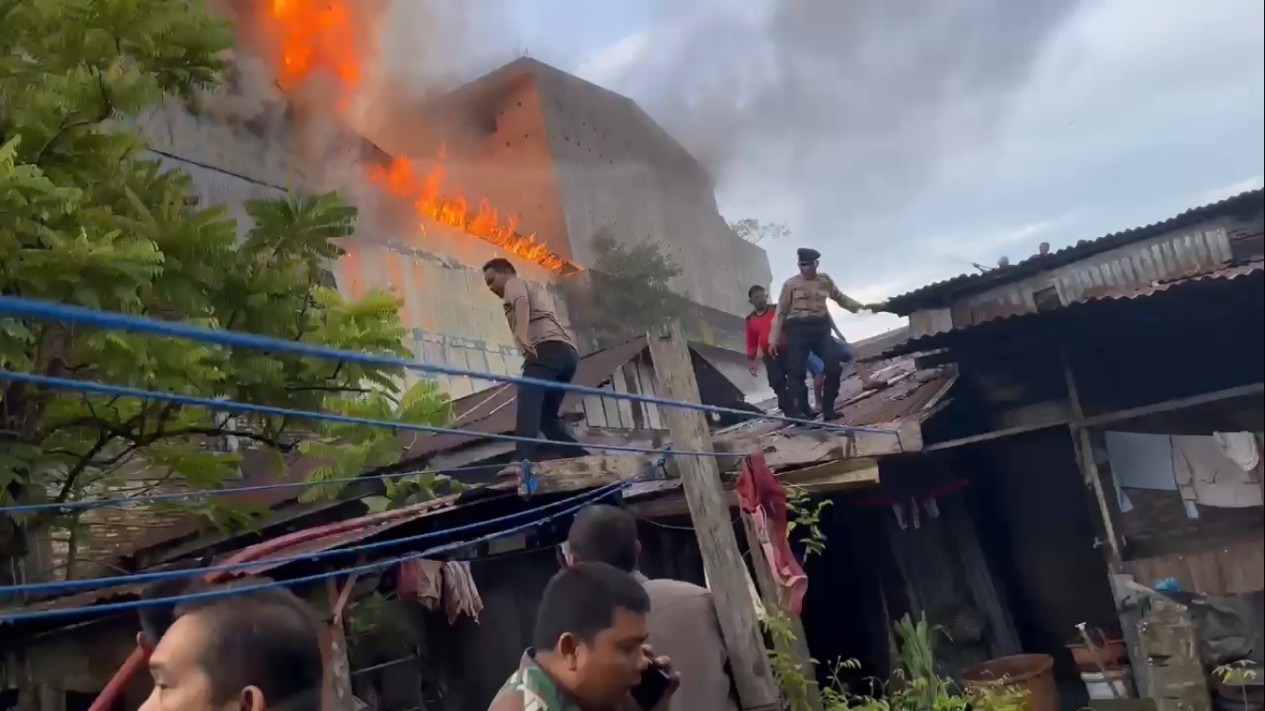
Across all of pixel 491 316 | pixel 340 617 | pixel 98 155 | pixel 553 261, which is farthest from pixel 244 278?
pixel 553 261

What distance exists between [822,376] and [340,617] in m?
6.02

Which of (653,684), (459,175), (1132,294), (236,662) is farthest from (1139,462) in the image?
(459,175)

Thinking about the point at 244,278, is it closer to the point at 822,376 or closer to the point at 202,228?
the point at 202,228

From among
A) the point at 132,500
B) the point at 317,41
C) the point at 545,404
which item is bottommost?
the point at 132,500

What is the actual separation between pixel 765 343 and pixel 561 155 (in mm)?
17768

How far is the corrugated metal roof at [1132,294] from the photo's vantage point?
6388mm

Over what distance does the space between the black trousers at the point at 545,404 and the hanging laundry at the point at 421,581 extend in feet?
4.19

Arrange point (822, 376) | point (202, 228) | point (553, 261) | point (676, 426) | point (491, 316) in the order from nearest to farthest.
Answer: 1. point (676, 426)
2. point (202, 228)
3. point (822, 376)
4. point (491, 316)
5. point (553, 261)

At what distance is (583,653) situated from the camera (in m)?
2.54

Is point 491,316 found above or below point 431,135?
below

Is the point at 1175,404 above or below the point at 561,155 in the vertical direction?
below

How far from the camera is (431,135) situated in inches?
961

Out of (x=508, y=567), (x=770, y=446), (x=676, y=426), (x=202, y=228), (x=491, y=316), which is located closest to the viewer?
(x=676, y=426)

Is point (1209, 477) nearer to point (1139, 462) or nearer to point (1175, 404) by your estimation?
point (1139, 462)
